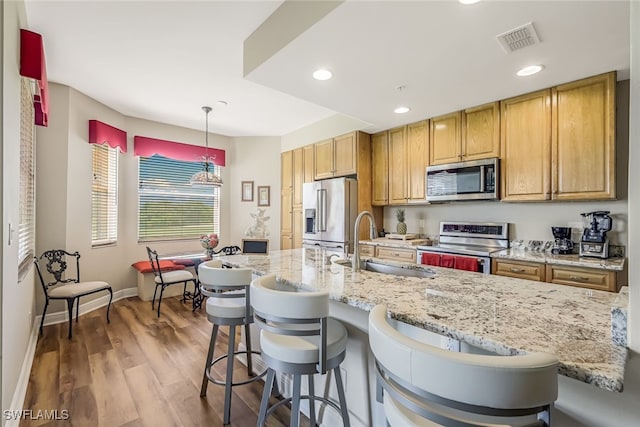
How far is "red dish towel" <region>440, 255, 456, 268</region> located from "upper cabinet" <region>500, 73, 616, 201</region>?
2.69 ft

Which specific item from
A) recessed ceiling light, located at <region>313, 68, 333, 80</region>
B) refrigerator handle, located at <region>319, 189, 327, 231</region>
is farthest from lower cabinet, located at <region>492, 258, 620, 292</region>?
recessed ceiling light, located at <region>313, 68, 333, 80</region>

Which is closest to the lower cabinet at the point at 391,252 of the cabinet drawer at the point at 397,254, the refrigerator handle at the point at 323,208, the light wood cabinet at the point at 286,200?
the cabinet drawer at the point at 397,254

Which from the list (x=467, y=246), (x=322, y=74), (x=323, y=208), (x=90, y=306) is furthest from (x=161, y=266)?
(x=467, y=246)

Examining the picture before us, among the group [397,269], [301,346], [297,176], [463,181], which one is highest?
[297,176]

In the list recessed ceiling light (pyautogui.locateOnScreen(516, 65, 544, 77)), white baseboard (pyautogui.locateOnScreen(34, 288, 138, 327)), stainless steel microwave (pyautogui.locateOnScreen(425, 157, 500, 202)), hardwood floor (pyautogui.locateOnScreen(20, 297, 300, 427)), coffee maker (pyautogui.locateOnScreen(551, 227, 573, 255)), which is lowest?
hardwood floor (pyautogui.locateOnScreen(20, 297, 300, 427))

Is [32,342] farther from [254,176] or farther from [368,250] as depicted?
[254,176]

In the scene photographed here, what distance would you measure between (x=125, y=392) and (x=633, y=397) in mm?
2670

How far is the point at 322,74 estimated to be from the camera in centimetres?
243

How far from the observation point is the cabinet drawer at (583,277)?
2170mm

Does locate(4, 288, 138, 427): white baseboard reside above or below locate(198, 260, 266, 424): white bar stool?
below

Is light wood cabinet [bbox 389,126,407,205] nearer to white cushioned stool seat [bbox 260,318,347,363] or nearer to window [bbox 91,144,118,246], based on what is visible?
white cushioned stool seat [bbox 260,318,347,363]

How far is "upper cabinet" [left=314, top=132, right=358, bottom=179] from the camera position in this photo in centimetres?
408

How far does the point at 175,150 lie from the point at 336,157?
2.72m

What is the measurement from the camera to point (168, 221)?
16.0ft
